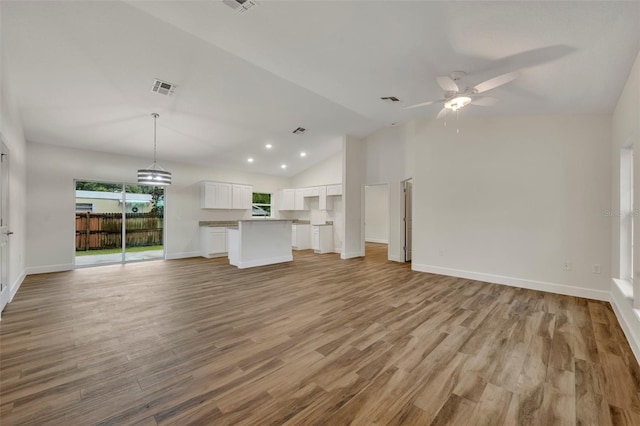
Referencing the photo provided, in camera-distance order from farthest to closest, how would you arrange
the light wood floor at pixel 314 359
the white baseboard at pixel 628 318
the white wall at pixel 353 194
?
the white wall at pixel 353 194 → the white baseboard at pixel 628 318 → the light wood floor at pixel 314 359

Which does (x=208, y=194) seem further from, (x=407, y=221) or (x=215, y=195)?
(x=407, y=221)

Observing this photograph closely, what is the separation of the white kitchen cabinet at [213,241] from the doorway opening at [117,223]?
1.08 meters

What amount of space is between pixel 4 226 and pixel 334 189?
6.89 metres

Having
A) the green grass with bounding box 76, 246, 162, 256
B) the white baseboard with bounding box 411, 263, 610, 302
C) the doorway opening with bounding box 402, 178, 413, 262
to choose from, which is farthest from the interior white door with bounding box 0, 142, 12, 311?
the doorway opening with bounding box 402, 178, 413, 262

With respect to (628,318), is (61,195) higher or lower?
higher

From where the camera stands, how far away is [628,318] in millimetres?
2762

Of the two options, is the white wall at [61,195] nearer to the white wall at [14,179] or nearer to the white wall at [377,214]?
the white wall at [14,179]

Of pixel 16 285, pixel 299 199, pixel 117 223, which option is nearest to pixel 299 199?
pixel 299 199

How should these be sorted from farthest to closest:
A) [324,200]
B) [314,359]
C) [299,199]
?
1. [299,199]
2. [324,200]
3. [314,359]

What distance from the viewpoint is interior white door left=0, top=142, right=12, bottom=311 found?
344 cm

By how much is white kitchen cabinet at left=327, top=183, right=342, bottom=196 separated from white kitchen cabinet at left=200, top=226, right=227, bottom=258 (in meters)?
3.39

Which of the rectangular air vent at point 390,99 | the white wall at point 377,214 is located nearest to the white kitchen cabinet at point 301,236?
the white wall at point 377,214

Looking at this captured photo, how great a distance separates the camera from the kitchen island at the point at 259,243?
6.11 meters

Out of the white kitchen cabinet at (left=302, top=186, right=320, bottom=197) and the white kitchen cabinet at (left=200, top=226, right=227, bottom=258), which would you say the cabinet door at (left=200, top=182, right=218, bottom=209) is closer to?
the white kitchen cabinet at (left=200, top=226, right=227, bottom=258)
